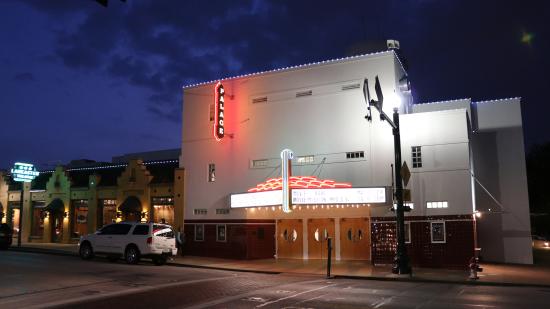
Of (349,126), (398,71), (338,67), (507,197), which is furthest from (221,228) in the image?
(507,197)

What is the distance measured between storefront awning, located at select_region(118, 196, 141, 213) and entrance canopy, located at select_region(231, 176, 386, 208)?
942 centimetres

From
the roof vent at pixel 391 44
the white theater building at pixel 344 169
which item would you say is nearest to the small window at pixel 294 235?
the white theater building at pixel 344 169

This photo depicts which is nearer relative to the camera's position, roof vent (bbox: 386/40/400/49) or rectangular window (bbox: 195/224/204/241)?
roof vent (bbox: 386/40/400/49)

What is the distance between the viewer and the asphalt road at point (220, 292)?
1248cm

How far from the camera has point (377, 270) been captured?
71.5ft

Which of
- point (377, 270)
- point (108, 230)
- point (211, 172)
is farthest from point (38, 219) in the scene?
point (377, 270)

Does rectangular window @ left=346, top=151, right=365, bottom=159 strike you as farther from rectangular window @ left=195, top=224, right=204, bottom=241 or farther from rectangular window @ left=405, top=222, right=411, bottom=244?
rectangular window @ left=195, top=224, right=204, bottom=241

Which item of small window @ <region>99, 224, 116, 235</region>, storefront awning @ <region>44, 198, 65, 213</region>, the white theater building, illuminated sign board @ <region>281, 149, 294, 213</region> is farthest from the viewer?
storefront awning @ <region>44, 198, 65, 213</region>

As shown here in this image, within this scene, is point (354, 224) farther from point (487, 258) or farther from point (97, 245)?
point (97, 245)

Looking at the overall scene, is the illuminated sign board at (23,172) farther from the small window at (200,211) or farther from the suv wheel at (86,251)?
the small window at (200,211)

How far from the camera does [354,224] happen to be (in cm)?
2677

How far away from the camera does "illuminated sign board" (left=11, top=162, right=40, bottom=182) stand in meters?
35.4

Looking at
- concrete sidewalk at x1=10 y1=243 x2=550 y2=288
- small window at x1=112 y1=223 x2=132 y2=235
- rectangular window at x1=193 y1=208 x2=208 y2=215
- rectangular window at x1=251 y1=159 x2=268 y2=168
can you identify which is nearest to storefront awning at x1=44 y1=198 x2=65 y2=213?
concrete sidewalk at x1=10 y1=243 x2=550 y2=288

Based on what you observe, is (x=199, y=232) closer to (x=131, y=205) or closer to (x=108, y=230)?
(x=131, y=205)
